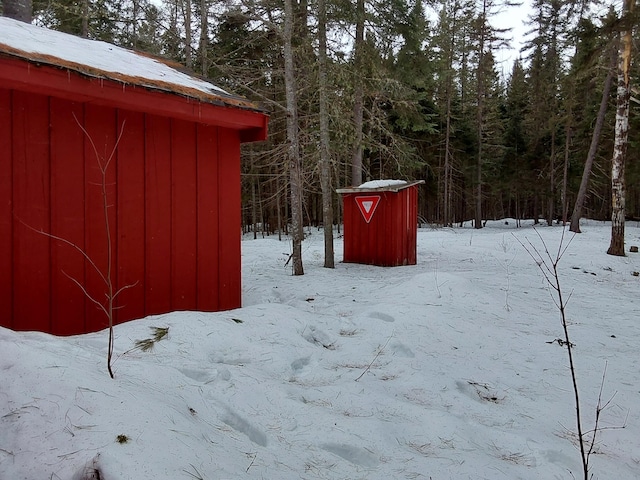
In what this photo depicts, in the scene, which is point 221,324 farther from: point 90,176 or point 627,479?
point 627,479

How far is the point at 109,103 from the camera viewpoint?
3.90 meters

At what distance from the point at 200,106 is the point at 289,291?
138 inches

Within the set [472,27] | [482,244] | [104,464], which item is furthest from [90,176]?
[472,27]

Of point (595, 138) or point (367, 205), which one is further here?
point (595, 138)

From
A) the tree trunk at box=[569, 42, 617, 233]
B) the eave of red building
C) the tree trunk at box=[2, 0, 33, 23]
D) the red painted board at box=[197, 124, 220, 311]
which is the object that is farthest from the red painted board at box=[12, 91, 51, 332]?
the tree trunk at box=[569, 42, 617, 233]

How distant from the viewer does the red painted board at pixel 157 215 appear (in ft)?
14.3

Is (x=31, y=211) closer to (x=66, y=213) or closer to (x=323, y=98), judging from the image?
(x=66, y=213)

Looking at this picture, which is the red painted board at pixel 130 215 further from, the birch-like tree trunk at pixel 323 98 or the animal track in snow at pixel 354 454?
the birch-like tree trunk at pixel 323 98

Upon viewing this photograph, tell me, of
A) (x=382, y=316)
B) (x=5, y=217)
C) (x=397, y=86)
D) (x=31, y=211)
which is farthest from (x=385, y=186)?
(x=5, y=217)

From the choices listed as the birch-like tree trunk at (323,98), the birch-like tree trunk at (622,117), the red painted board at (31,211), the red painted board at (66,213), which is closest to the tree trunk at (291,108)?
the birch-like tree trunk at (323,98)

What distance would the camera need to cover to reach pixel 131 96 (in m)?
3.85

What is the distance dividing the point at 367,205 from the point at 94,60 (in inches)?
278

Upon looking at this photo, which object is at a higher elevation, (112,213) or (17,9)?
(17,9)

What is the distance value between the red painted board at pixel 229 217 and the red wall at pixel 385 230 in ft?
17.1
